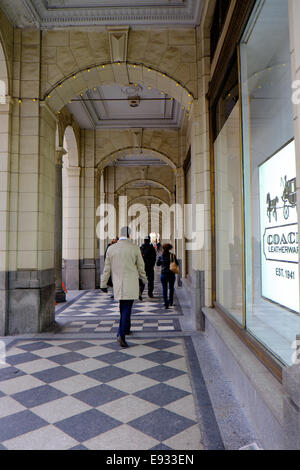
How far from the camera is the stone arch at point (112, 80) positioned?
5766mm

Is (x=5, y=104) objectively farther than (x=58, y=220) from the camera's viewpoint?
No

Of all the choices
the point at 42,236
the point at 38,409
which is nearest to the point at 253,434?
the point at 38,409

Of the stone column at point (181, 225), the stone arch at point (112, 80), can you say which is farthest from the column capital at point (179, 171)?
the stone arch at point (112, 80)

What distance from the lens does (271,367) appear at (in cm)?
244

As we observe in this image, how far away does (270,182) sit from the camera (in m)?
3.03

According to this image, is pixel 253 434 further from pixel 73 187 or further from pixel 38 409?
pixel 73 187

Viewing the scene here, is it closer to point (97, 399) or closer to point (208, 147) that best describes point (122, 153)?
point (208, 147)

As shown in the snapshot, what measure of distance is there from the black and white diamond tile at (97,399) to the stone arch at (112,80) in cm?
402

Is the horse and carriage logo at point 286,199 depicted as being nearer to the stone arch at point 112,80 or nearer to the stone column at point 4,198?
the stone arch at point 112,80

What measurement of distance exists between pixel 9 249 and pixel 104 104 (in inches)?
220

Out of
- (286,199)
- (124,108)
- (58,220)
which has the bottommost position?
(286,199)

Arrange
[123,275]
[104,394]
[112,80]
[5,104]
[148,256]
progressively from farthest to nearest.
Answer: [148,256]
[112,80]
[5,104]
[123,275]
[104,394]

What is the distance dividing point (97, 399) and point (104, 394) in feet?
0.38

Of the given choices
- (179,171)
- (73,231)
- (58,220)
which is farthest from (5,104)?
(179,171)
